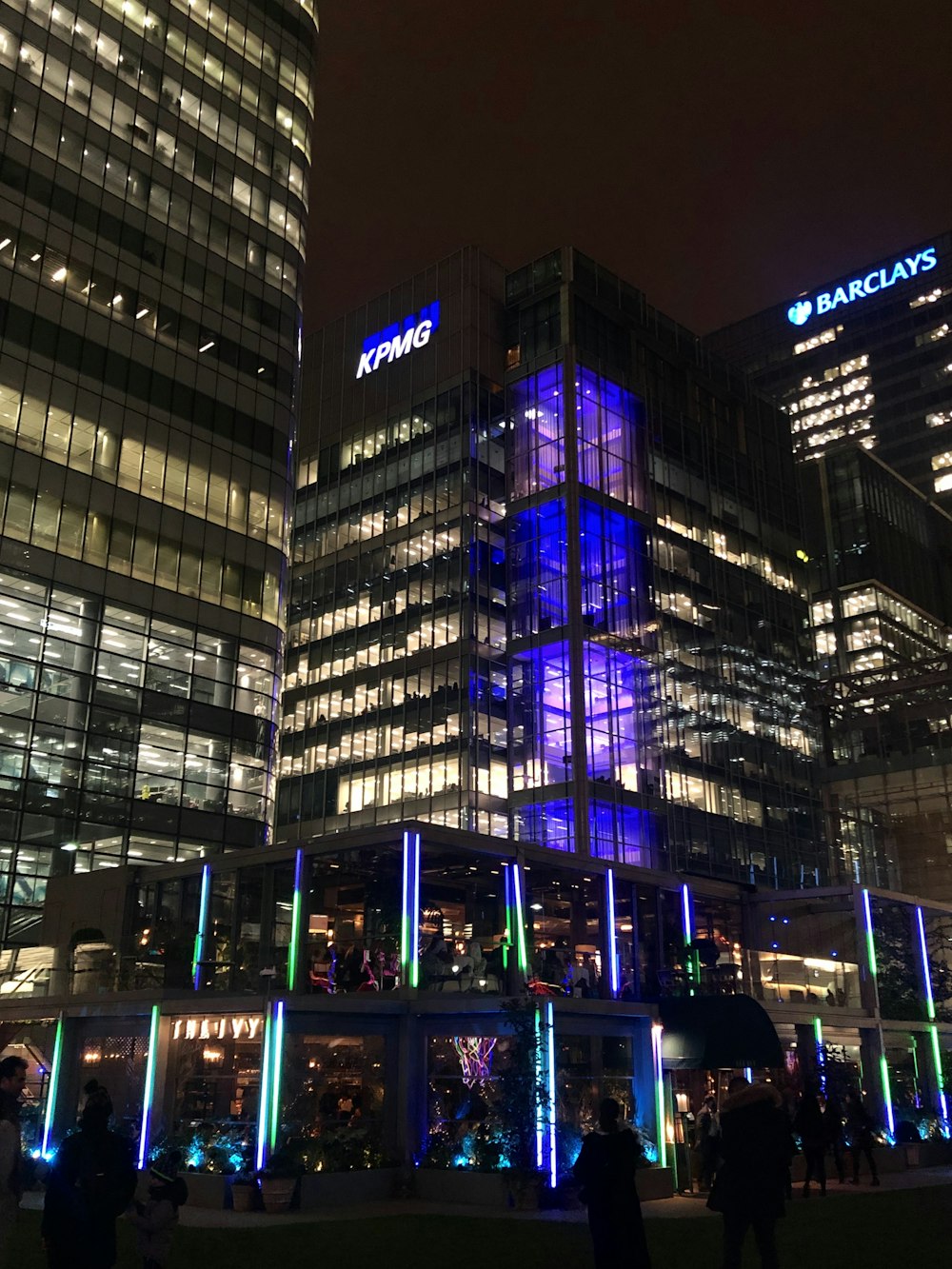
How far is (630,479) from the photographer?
238ft

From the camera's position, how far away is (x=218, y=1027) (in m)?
23.4

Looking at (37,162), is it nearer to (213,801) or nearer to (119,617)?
(119,617)

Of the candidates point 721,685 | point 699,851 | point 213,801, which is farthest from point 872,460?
point 213,801

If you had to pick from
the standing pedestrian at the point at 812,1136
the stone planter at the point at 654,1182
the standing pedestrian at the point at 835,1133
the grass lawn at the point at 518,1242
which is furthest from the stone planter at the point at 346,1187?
the standing pedestrian at the point at 835,1133

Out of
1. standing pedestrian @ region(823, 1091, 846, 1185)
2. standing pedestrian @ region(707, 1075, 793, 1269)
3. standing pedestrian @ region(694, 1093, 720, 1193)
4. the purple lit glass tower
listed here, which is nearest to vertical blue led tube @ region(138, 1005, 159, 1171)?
standing pedestrian @ region(694, 1093, 720, 1193)

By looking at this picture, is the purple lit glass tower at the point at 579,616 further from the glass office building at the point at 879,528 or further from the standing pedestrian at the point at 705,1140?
the standing pedestrian at the point at 705,1140

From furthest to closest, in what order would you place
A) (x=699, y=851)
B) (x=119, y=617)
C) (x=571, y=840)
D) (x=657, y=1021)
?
(x=699, y=851) → (x=571, y=840) → (x=119, y=617) → (x=657, y=1021)

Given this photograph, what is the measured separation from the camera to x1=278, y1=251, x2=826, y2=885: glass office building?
67.3 m

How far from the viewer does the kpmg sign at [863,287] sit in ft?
541

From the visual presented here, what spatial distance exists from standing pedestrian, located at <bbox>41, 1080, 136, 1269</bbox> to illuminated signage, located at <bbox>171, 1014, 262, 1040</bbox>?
46.5 feet

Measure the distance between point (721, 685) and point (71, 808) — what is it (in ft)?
146

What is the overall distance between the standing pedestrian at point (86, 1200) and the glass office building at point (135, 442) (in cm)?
3596

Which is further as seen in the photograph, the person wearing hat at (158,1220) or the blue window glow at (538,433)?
the blue window glow at (538,433)

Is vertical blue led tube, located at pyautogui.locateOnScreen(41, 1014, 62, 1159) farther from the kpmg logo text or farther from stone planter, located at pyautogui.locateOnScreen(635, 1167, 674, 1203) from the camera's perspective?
the kpmg logo text
